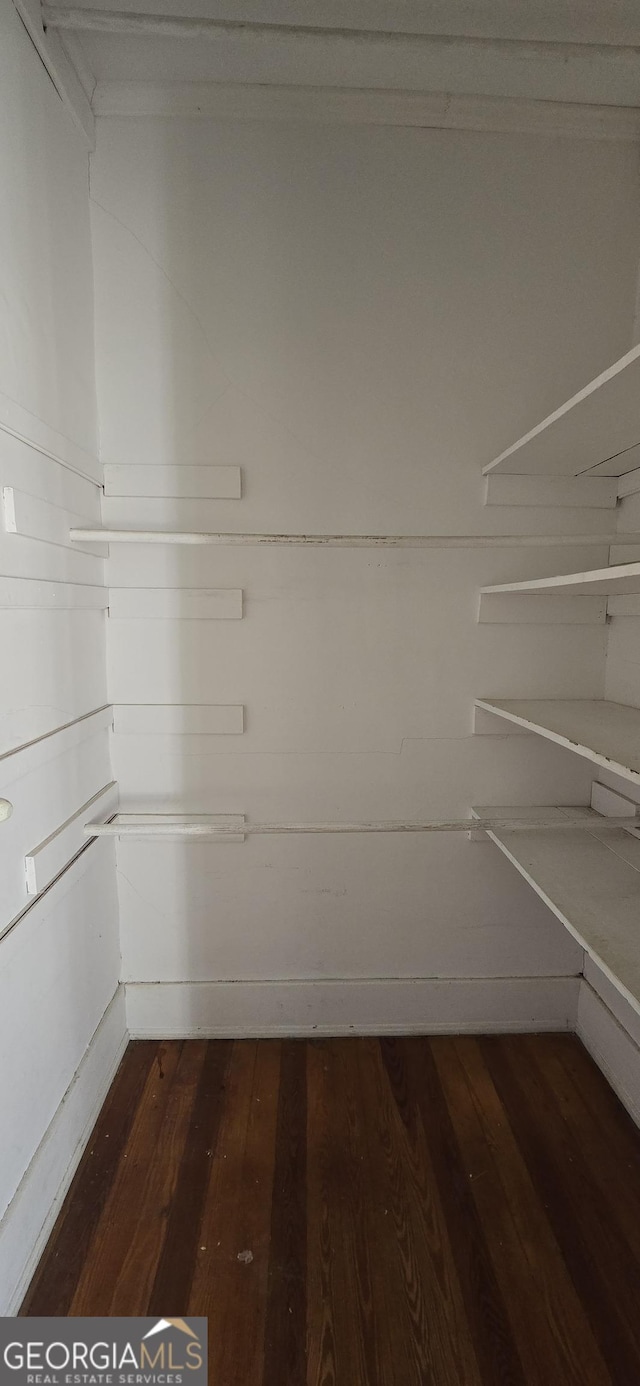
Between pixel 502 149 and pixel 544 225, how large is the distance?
9.0 inches

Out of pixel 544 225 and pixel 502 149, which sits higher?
pixel 502 149

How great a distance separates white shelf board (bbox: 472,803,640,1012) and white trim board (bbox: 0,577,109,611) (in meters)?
1.31

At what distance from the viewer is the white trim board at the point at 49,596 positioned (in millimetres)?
1198

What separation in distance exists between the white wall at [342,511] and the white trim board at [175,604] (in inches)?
1.0

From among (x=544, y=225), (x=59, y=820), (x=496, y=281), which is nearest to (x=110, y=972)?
(x=59, y=820)

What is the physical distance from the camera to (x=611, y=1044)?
1.76 meters

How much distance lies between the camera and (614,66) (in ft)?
4.75

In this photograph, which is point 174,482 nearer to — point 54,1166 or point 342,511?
point 342,511

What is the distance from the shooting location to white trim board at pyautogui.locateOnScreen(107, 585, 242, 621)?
5.65ft

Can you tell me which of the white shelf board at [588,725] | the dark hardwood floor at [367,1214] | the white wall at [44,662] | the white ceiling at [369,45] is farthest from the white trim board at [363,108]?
the dark hardwood floor at [367,1214]

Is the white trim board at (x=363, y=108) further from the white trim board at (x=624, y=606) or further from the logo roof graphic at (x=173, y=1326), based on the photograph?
the logo roof graphic at (x=173, y=1326)

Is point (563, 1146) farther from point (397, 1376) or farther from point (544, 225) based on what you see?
point (544, 225)

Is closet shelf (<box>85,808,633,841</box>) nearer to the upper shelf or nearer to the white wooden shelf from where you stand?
the white wooden shelf

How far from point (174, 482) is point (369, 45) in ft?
3.66
